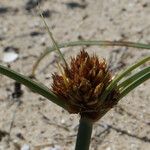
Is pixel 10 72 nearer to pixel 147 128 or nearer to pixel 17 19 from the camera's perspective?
pixel 147 128

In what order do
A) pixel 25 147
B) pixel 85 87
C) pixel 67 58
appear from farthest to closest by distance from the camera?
pixel 67 58
pixel 25 147
pixel 85 87

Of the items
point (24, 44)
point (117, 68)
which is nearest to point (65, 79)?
point (117, 68)

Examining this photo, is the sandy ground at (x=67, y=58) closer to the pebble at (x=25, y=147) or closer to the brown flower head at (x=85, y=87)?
the pebble at (x=25, y=147)

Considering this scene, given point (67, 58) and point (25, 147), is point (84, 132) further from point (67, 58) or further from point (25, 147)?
point (67, 58)

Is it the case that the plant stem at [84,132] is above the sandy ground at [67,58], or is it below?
below

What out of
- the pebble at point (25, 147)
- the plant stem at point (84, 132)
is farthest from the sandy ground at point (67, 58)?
the plant stem at point (84, 132)

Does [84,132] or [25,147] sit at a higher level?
[25,147]

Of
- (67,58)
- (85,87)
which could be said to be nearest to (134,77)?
(85,87)
